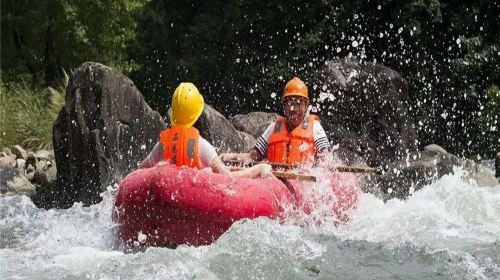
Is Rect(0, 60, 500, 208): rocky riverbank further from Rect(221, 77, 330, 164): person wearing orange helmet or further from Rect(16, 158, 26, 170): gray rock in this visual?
Rect(221, 77, 330, 164): person wearing orange helmet

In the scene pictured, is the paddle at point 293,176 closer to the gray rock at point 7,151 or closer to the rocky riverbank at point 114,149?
the rocky riverbank at point 114,149

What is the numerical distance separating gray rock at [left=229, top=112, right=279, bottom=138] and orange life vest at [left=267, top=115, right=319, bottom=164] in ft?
16.1

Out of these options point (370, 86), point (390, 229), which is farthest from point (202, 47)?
point (390, 229)

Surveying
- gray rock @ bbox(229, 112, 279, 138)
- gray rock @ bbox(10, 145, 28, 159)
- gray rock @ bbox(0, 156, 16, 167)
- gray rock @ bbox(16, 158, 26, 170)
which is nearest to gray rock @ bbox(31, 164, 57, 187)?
gray rock @ bbox(16, 158, 26, 170)

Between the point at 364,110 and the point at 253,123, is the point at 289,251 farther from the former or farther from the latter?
the point at 364,110

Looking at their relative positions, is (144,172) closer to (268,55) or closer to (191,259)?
(191,259)

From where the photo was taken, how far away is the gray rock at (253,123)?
14377 millimetres

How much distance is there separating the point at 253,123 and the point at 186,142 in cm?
708

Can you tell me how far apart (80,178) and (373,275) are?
20.2ft

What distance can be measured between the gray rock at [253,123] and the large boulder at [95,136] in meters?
2.22

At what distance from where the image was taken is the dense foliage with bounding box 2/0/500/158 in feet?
61.0

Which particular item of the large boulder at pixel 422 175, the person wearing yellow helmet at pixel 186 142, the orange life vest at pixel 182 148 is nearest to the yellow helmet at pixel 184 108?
the person wearing yellow helmet at pixel 186 142

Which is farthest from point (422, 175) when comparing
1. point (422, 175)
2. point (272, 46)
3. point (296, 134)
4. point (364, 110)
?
point (272, 46)

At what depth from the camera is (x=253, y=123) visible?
14.7 m
